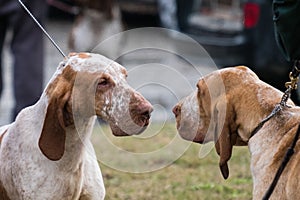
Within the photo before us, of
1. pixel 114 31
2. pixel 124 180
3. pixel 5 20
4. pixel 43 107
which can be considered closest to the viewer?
pixel 43 107

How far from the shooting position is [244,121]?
421 centimetres

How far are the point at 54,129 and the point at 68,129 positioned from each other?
10 centimetres

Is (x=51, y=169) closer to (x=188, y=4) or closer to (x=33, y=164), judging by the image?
(x=33, y=164)

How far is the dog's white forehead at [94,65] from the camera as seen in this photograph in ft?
14.1

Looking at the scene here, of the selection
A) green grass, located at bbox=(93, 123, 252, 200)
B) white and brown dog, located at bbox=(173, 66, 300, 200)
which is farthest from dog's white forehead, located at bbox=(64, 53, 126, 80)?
green grass, located at bbox=(93, 123, 252, 200)

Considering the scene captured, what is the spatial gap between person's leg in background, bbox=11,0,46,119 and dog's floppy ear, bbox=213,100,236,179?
12.7 ft

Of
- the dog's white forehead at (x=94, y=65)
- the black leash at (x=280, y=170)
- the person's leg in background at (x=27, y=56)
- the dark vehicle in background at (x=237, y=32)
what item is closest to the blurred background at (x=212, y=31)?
the dark vehicle in background at (x=237, y=32)

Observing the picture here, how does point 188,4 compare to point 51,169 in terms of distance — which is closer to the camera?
point 51,169

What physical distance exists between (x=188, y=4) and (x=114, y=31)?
1.08 metres

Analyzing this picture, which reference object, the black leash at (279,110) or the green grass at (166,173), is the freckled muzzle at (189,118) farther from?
the green grass at (166,173)

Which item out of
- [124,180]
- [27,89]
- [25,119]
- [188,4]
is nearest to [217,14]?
[188,4]

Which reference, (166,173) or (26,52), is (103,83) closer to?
(166,173)

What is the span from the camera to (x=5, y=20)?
777cm

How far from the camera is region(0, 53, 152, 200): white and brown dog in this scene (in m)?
4.23
